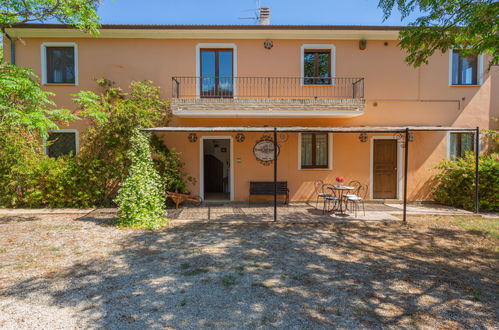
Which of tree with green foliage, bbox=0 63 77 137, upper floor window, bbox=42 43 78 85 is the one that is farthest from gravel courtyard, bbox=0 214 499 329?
upper floor window, bbox=42 43 78 85

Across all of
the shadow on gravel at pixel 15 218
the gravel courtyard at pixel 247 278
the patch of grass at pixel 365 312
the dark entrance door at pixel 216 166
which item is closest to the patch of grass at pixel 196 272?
the gravel courtyard at pixel 247 278

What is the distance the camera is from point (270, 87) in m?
10.2

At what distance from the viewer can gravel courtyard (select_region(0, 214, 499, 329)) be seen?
320 cm

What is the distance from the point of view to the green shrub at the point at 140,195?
23.0 feet

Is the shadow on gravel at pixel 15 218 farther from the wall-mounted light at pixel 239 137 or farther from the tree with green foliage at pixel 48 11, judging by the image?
the wall-mounted light at pixel 239 137

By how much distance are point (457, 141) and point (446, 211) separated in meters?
3.33

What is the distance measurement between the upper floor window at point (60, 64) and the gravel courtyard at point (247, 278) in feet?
19.4

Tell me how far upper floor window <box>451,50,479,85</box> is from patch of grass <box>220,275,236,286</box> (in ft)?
36.9

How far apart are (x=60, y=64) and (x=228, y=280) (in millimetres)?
10594

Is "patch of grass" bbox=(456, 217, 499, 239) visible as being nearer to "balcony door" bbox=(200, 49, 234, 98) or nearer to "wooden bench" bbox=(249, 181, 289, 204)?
"wooden bench" bbox=(249, 181, 289, 204)

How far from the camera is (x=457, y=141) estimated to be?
10.4 m

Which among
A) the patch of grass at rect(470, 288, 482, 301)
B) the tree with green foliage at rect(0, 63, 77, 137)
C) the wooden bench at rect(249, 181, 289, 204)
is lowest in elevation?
the patch of grass at rect(470, 288, 482, 301)

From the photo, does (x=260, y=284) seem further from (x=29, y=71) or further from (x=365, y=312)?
(x=29, y=71)

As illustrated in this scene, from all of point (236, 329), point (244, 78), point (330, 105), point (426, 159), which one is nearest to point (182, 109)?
point (244, 78)
